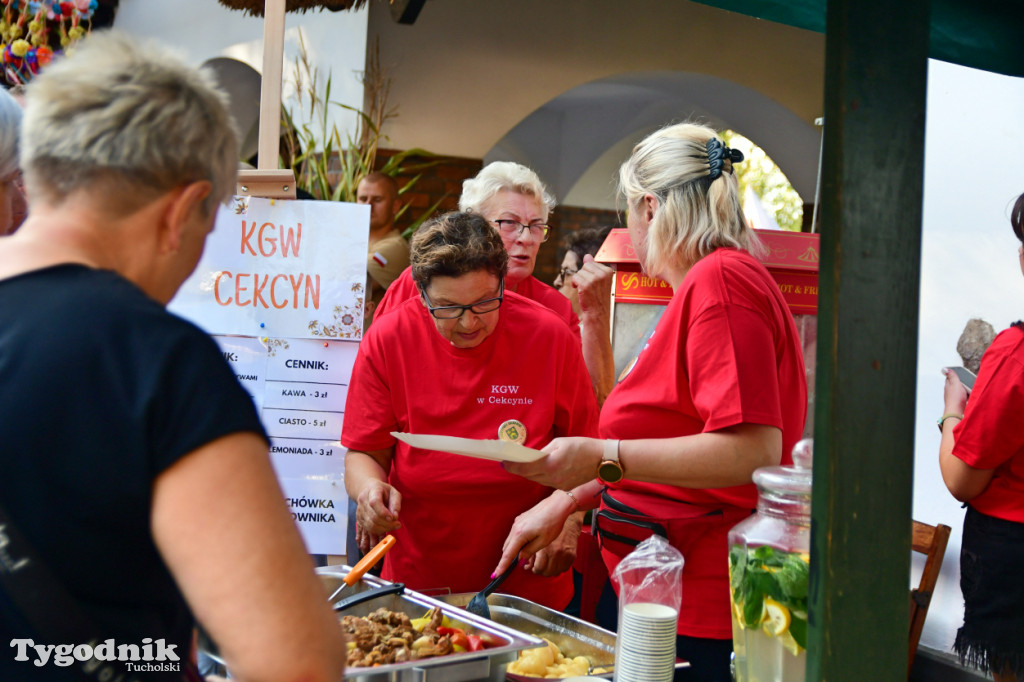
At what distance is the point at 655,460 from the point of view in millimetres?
1692

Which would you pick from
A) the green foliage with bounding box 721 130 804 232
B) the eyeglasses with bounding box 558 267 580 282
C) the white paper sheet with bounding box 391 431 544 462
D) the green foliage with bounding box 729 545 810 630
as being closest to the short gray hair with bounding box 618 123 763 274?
the white paper sheet with bounding box 391 431 544 462

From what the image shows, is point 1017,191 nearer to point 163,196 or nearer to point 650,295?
point 650,295

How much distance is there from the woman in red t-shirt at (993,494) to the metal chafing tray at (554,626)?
150 cm

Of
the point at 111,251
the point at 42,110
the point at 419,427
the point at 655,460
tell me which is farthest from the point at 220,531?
the point at 419,427

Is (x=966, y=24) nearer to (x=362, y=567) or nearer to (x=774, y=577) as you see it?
(x=774, y=577)

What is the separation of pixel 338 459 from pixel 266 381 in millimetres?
322

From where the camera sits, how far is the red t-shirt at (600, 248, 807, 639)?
1.66 m

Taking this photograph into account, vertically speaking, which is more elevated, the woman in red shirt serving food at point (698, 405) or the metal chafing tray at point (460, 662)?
the woman in red shirt serving food at point (698, 405)

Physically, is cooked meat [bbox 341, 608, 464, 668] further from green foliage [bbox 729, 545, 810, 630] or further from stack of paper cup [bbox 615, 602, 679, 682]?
green foliage [bbox 729, 545, 810, 630]

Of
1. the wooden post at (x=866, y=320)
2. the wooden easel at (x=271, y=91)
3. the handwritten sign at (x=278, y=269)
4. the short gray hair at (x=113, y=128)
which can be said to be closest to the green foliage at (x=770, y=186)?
the handwritten sign at (x=278, y=269)

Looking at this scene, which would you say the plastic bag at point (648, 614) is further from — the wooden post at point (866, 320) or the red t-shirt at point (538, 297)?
the red t-shirt at point (538, 297)

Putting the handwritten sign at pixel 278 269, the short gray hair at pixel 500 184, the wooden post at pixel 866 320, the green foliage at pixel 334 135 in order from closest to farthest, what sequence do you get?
the wooden post at pixel 866 320, the handwritten sign at pixel 278 269, the short gray hair at pixel 500 184, the green foliage at pixel 334 135

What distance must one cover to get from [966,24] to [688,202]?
680mm

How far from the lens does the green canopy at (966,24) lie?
6.03ft
